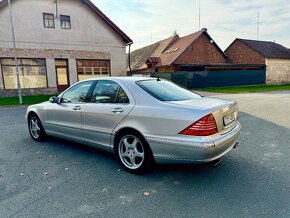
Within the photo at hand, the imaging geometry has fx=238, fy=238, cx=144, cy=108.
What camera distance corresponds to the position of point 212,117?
128 inches

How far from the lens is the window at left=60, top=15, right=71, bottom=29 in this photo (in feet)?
64.1

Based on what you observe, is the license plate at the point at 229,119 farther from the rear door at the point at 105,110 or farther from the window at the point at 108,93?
the window at the point at 108,93

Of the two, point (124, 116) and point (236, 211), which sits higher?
point (124, 116)

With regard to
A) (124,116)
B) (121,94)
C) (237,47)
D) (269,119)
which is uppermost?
(237,47)

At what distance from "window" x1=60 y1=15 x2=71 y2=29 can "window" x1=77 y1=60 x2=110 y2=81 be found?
296cm

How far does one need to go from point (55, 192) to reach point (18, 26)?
18.3 m

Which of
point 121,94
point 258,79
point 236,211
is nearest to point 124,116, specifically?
point 121,94

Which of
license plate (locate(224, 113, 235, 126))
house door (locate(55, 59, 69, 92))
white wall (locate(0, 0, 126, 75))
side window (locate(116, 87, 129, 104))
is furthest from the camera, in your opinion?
house door (locate(55, 59, 69, 92))

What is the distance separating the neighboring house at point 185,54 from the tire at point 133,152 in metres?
25.3

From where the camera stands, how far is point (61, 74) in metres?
20.2

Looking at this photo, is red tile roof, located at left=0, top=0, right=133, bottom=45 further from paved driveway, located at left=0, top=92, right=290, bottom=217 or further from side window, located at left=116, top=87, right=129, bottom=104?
side window, located at left=116, top=87, right=129, bottom=104

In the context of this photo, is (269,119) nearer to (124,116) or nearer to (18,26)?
(124,116)

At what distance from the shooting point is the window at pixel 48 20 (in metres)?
18.8

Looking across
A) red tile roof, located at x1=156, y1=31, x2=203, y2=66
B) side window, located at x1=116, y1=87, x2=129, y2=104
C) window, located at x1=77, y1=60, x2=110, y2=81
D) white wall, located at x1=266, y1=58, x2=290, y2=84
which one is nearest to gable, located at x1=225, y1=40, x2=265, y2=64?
white wall, located at x1=266, y1=58, x2=290, y2=84
